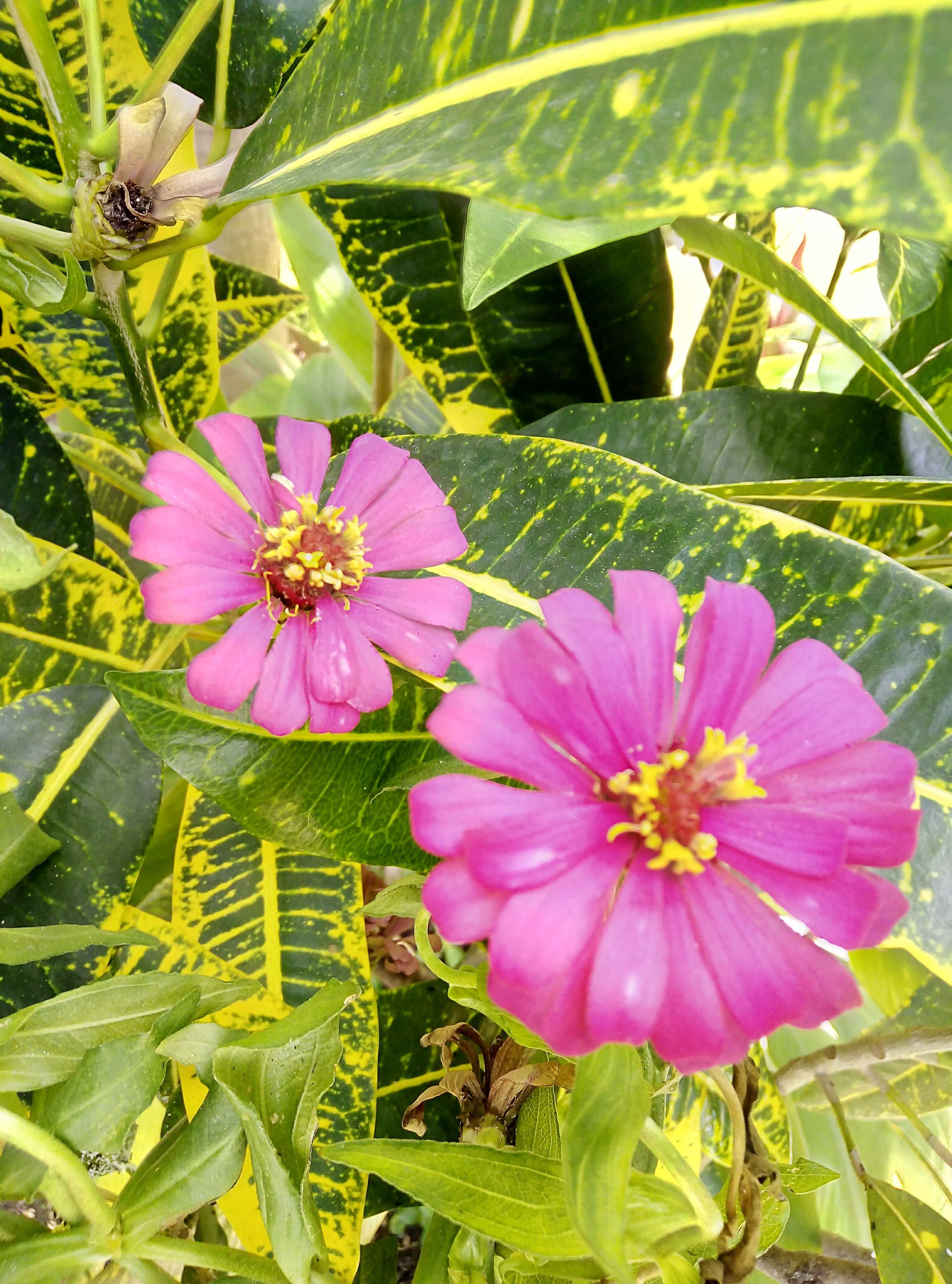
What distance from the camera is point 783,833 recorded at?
212 mm

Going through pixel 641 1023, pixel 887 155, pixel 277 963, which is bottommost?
pixel 277 963

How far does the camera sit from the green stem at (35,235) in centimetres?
34

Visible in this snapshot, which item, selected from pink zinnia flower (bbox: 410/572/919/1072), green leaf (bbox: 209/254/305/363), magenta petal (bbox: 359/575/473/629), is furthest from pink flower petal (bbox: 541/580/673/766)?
green leaf (bbox: 209/254/305/363)

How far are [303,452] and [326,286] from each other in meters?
0.45

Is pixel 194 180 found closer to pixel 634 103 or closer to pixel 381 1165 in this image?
pixel 634 103

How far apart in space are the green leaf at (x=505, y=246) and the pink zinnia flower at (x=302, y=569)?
74 millimetres

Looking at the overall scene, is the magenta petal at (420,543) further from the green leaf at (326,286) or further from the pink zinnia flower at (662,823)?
the green leaf at (326,286)

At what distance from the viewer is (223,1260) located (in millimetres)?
284

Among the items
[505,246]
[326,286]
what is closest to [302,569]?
[505,246]

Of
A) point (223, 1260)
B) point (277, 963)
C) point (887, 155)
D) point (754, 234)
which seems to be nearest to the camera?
point (887, 155)

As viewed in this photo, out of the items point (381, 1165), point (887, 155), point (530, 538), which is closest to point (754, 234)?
point (530, 538)

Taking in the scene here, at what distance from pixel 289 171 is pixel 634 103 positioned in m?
0.13

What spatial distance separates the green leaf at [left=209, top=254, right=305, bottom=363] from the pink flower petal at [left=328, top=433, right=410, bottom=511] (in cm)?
34

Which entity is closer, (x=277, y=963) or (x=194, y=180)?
(x=194, y=180)
